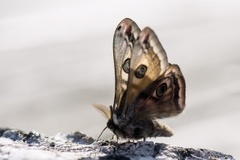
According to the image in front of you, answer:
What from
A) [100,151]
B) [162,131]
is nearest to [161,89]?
[162,131]

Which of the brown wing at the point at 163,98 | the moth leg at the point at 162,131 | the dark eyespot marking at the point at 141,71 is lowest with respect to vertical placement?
the moth leg at the point at 162,131

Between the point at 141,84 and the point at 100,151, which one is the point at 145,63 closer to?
the point at 141,84

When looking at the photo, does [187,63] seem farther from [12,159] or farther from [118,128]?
[12,159]

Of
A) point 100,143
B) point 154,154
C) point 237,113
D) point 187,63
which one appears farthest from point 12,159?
point 187,63

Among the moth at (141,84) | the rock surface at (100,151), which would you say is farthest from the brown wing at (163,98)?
the rock surface at (100,151)

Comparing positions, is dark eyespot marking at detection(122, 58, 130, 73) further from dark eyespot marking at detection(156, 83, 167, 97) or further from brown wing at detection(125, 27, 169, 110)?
dark eyespot marking at detection(156, 83, 167, 97)

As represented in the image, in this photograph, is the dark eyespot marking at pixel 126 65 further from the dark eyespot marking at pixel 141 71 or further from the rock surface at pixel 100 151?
the rock surface at pixel 100 151

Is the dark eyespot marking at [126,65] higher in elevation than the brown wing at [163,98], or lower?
higher
